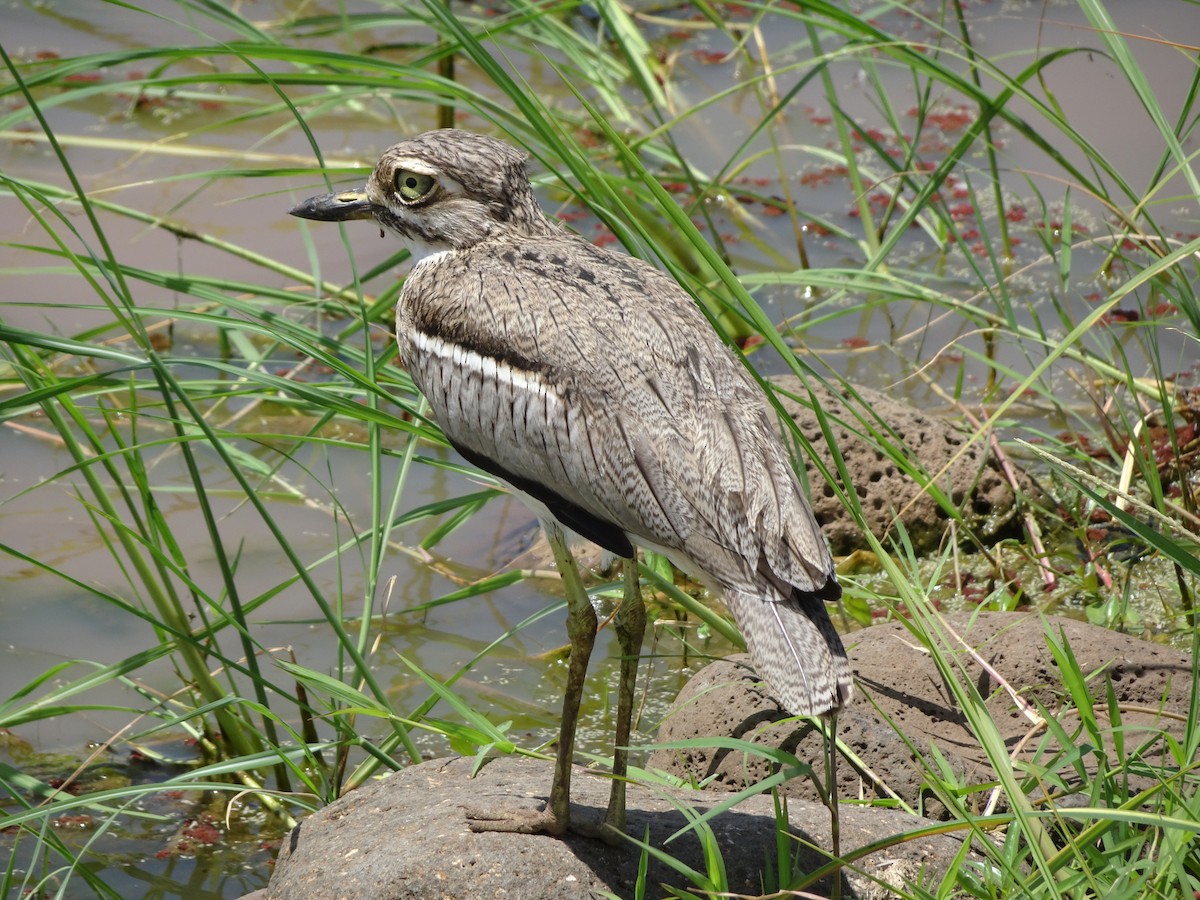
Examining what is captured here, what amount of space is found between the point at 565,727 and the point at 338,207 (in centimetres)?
166

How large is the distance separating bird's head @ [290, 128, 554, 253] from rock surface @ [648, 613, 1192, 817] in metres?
1.47

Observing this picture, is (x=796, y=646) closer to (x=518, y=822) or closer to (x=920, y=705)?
(x=518, y=822)

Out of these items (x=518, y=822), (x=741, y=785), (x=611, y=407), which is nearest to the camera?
(x=611, y=407)

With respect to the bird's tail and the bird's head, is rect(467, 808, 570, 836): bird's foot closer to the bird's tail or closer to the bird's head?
the bird's tail

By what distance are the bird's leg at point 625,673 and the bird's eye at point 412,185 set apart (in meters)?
1.20

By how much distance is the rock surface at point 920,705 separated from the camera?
3943 mm

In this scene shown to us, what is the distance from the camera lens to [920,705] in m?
4.22

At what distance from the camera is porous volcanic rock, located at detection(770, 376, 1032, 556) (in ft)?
17.8

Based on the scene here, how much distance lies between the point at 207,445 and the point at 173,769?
1.88 metres

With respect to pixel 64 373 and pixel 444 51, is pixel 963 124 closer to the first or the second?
pixel 444 51

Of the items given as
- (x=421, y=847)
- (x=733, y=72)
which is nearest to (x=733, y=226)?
(x=733, y=72)

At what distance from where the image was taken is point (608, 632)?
540 cm

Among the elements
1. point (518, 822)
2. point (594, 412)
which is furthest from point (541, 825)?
point (594, 412)

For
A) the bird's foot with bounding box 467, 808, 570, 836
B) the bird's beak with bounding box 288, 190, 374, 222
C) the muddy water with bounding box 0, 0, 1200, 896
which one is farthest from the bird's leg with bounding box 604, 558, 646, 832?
the bird's beak with bounding box 288, 190, 374, 222
